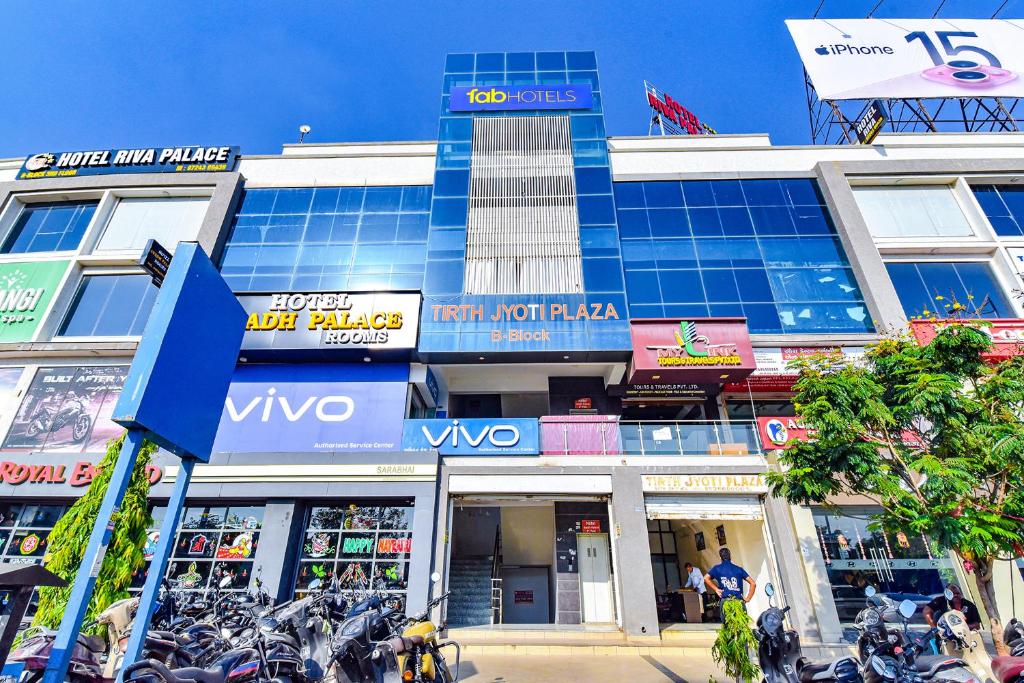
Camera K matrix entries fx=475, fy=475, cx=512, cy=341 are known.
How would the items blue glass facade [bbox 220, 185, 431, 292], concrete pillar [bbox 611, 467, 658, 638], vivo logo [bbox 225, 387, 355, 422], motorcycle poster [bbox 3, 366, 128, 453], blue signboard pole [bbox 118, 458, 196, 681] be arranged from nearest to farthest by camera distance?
blue signboard pole [bbox 118, 458, 196, 681] < concrete pillar [bbox 611, 467, 658, 638] < vivo logo [bbox 225, 387, 355, 422] < motorcycle poster [bbox 3, 366, 128, 453] < blue glass facade [bbox 220, 185, 431, 292]

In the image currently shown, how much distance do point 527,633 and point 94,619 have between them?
899 centimetres

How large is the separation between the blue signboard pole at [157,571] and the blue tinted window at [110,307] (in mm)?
15180

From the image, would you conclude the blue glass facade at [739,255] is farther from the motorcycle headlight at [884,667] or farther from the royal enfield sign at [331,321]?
the motorcycle headlight at [884,667]

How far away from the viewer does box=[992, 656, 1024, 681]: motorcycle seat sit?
19.1 ft

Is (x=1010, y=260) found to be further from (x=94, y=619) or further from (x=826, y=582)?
(x=94, y=619)

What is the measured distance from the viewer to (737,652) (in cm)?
612

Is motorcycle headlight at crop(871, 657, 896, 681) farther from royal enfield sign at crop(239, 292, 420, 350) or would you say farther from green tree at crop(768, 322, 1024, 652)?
royal enfield sign at crop(239, 292, 420, 350)

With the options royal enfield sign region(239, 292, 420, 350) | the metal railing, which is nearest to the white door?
the metal railing

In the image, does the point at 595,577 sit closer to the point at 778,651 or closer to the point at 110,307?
the point at 778,651

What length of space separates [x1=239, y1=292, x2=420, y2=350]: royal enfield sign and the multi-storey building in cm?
9

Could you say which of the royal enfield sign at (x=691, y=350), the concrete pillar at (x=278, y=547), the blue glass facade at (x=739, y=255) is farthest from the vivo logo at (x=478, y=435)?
the blue glass facade at (x=739, y=255)

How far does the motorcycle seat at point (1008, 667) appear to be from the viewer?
583 cm

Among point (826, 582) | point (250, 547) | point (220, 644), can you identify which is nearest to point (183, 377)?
point (220, 644)

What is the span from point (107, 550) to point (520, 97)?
2310 cm
